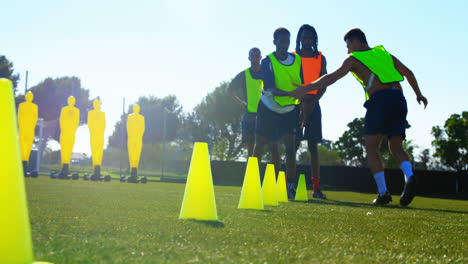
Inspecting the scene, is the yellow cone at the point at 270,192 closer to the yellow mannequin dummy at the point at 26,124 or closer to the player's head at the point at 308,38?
the player's head at the point at 308,38

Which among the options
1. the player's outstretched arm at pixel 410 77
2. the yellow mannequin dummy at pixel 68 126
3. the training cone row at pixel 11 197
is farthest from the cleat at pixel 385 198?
the yellow mannequin dummy at pixel 68 126

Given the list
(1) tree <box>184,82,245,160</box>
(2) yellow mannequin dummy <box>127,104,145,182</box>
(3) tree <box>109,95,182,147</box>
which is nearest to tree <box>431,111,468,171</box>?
(1) tree <box>184,82,245,160</box>

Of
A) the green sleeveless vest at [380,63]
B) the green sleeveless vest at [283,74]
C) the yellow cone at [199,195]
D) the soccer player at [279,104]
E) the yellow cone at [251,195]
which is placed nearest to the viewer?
the yellow cone at [199,195]

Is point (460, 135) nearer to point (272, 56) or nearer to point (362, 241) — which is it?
point (272, 56)

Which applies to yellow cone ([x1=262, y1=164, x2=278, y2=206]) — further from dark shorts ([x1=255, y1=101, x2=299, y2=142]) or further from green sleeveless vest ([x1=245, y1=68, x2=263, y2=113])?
green sleeveless vest ([x1=245, y1=68, x2=263, y2=113])

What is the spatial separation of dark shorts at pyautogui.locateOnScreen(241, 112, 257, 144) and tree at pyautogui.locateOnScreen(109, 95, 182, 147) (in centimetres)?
4722

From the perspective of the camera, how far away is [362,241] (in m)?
2.26

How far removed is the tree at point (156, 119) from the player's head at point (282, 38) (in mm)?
49029

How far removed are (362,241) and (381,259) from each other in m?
0.51

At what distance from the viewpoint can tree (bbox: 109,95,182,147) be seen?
58.3 meters

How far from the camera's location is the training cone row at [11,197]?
136 cm

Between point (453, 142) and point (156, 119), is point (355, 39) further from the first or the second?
point (156, 119)

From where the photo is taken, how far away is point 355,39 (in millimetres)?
5293

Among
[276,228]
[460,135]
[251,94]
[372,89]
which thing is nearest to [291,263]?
[276,228]
